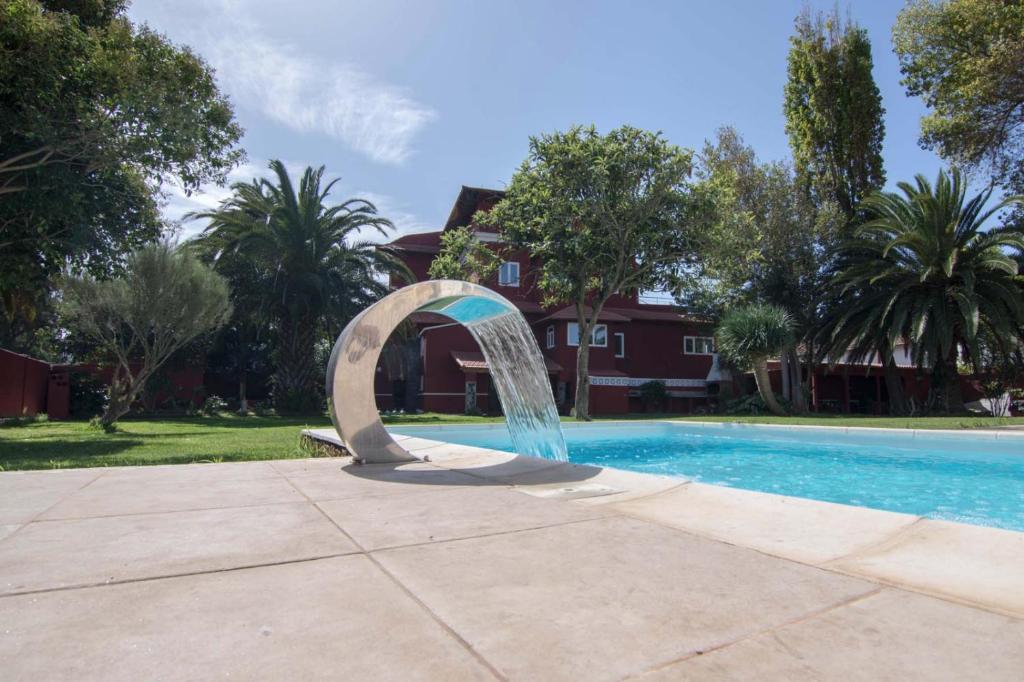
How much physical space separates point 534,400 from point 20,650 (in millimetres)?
8624

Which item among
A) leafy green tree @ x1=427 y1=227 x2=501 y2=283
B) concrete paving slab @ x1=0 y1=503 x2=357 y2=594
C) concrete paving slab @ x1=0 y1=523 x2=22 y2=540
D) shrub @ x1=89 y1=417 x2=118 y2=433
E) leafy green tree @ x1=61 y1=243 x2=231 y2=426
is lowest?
shrub @ x1=89 y1=417 x2=118 y2=433

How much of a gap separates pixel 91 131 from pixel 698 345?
31479 millimetres

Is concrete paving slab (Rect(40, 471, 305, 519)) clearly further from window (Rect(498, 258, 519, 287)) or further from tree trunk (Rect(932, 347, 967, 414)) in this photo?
tree trunk (Rect(932, 347, 967, 414))

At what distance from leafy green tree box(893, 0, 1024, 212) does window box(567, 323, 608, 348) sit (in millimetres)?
16408

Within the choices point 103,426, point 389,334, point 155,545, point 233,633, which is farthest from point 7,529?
point 103,426

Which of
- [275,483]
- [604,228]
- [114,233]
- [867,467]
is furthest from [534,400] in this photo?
[604,228]

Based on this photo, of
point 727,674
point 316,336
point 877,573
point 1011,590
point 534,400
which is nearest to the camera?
point 727,674

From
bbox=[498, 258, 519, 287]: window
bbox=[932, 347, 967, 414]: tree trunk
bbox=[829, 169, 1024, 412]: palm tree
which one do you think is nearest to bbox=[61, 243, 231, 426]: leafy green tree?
bbox=[498, 258, 519, 287]: window

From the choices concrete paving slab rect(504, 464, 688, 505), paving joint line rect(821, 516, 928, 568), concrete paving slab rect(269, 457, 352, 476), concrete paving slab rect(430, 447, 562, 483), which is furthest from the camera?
concrete paving slab rect(269, 457, 352, 476)

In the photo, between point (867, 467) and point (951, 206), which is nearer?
point (867, 467)

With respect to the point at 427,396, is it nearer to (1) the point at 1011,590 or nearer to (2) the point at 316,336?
(2) the point at 316,336

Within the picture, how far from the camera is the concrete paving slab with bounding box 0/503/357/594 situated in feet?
10.5

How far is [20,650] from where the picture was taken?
2.24 m

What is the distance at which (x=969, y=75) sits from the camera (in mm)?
22688
